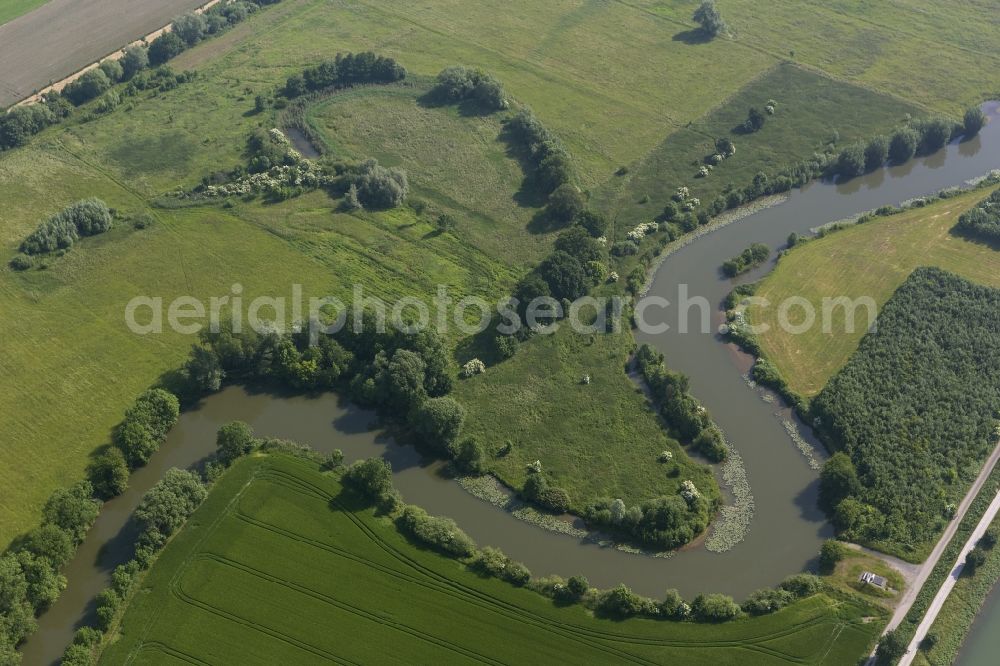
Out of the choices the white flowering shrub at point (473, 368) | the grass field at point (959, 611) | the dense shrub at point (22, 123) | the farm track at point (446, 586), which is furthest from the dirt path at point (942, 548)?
the dense shrub at point (22, 123)

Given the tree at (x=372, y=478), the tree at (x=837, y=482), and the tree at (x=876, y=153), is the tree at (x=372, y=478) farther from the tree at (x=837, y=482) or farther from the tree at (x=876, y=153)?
the tree at (x=876, y=153)

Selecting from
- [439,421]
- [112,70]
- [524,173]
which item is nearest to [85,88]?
[112,70]

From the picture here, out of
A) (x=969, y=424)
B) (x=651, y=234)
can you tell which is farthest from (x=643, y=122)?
(x=969, y=424)

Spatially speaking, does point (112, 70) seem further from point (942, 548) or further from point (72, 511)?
point (942, 548)

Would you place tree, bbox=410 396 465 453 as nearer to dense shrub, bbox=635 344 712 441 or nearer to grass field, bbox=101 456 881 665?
grass field, bbox=101 456 881 665

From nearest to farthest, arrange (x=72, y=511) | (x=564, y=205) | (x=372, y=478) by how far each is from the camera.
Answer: (x=72, y=511) < (x=372, y=478) < (x=564, y=205)

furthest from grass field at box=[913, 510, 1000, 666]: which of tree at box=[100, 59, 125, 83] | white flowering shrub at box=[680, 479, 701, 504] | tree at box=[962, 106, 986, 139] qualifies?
tree at box=[100, 59, 125, 83]

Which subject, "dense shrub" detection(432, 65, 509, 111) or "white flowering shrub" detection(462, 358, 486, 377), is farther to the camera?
"dense shrub" detection(432, 65, 509, 111)

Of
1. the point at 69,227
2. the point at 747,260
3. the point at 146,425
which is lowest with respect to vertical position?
the point at 747,260
